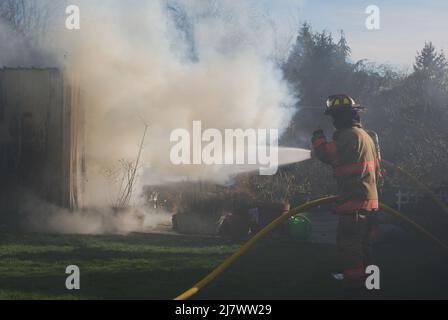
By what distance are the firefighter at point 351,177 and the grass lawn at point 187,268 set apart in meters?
0.55

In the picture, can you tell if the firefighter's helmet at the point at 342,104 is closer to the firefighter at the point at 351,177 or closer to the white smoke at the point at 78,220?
the firefighter at the point at 351,177

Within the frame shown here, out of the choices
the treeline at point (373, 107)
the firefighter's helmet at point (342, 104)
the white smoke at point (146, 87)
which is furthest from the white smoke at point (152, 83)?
the firefighter's helmet at point (342, 104)

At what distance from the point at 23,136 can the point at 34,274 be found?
19.2 ft

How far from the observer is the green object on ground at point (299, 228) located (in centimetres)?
1075

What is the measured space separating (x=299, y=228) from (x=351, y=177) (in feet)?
14.3

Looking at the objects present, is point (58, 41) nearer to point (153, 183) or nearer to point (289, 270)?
point (153, 183)

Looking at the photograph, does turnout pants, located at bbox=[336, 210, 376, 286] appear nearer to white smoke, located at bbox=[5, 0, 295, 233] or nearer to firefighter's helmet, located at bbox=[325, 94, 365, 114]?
firefighter's helmet, located at bbox=[325, 94, 365, 114]

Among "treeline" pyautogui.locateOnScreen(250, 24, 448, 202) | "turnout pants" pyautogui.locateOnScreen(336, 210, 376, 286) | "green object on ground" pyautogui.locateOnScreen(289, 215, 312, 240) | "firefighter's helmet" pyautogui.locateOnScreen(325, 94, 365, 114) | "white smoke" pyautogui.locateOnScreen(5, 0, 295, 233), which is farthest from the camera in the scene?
"treeline" pyautogui.locateOnScreen(250, 24, 448, 202)

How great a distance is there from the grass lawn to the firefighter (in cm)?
55

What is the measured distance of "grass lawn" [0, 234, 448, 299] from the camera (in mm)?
6305

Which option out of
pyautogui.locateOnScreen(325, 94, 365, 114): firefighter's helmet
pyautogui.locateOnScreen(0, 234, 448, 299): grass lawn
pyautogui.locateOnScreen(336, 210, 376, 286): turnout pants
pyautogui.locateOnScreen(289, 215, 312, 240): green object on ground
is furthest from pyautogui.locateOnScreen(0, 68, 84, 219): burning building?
Result: pyautogui.locateOnScreen(336, 210, 376, 286): turnout pants

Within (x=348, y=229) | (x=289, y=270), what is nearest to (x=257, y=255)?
(x=289, y=270)

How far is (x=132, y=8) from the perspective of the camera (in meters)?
13.2

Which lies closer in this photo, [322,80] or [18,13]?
[18,13]
